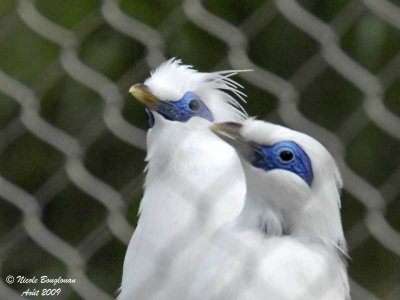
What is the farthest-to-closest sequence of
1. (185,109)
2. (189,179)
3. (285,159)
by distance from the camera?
(185,109)
(189,179)
(285,159)

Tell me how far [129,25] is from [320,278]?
625mm

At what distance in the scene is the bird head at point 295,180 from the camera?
7.48 feet

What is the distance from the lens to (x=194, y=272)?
7.59ft

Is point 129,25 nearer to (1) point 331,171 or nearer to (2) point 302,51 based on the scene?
(1) point 331,171

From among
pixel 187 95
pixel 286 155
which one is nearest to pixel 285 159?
pixel 286 155

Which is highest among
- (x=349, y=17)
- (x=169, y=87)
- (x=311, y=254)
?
(x=349, y=17)

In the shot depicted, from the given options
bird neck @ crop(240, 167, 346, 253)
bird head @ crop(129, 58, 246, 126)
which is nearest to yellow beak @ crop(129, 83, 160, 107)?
bird head @ crop(129, 58, 246, 126)

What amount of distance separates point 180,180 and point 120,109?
55 cm

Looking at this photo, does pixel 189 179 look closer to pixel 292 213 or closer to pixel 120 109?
pixel 292 213

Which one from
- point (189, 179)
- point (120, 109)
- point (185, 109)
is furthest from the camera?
point (185, 109)

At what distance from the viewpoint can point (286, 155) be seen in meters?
2.32

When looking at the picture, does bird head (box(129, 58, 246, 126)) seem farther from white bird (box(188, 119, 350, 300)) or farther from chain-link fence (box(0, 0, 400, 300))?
white bird (box(188, 119, 350, 300))

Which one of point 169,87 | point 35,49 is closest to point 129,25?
point 169,87

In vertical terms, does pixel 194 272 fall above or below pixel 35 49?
above
